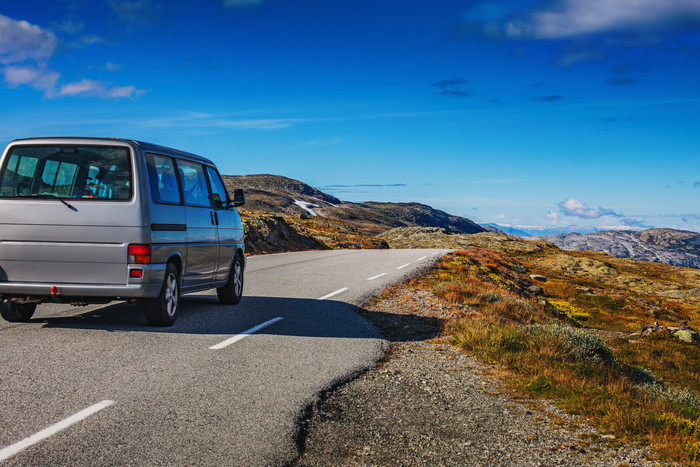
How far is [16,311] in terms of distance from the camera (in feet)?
26.5

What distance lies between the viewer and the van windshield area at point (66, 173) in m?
7.40

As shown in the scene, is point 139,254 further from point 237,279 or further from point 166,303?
point 237,279

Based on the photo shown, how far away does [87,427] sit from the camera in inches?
166

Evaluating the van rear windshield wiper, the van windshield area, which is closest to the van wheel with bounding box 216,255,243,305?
the van windshield area

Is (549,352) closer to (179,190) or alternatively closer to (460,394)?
(460,394)

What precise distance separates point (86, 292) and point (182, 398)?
3.04 metres

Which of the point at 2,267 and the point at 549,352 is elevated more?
the point at 2,267

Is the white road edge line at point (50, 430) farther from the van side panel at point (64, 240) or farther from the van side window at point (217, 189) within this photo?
the van side window at point (217, 189)

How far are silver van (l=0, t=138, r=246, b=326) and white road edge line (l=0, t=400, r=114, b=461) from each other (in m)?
2.87

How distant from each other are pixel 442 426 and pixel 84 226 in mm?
5175

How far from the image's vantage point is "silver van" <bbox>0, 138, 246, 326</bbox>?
23.7 feet

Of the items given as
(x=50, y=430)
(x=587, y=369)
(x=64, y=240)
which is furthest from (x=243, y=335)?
(x=587, y=369)

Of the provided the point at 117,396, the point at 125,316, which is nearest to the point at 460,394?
the point at 117,396

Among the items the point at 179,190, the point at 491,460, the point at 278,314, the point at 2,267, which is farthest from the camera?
the point at 278,314
